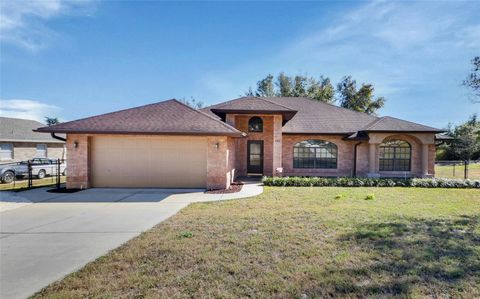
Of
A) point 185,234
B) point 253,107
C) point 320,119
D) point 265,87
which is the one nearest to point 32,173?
point 253,107

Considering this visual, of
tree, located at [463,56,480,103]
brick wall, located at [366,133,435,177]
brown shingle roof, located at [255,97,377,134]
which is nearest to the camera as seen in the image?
tree, located at [463,56,480,103]

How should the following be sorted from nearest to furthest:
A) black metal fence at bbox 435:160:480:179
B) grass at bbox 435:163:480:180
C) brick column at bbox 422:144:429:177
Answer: brick column at bbox 422:144:429:177, black metal fence at bbox 435:160:480:179, grass at bbox 435:163:480:180

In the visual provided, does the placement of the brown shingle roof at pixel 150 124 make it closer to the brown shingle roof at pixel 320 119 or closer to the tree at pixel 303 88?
the brown shingle roof at pixel 320 119

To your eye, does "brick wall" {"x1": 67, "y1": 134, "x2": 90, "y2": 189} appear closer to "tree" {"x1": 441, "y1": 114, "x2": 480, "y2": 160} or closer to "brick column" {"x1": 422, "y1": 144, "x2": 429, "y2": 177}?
"brick column" {"x1": 422, "y1": 144, "x2": 429, "y2": 177}

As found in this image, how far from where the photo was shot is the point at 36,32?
10508 millimetres

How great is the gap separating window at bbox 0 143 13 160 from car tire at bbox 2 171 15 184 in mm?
7572

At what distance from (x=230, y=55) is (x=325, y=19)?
812cm

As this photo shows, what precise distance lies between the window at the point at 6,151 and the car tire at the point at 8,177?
24.8ft

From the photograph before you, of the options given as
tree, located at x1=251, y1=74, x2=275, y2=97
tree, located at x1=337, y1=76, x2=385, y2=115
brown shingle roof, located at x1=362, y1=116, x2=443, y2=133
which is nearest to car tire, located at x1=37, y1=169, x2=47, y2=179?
brown shingle roof, located at x1=362, y1=116, x2=443, y2=133

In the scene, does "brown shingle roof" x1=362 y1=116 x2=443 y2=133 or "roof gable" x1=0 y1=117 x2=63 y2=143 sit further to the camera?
"roof gable" x1=0 y1=117 x2=63 y2=143

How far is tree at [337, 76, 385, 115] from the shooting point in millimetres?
35250

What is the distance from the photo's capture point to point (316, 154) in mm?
17750

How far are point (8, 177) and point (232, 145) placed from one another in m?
14.6

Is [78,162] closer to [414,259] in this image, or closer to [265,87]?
[414,259]
